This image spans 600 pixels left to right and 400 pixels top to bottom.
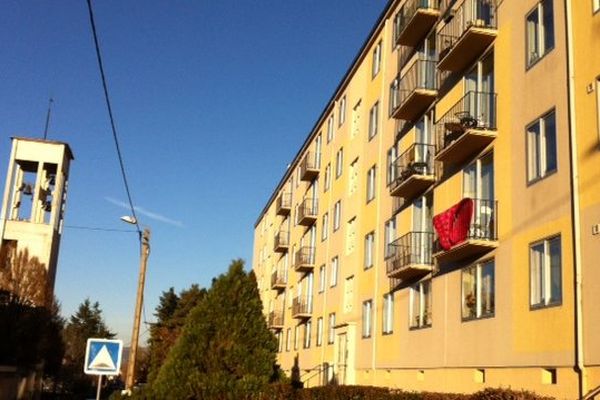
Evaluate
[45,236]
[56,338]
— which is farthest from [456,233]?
[45,236]

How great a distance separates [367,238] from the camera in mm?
30500

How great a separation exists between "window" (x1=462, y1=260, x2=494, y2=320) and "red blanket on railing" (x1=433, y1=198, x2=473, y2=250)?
90 cm

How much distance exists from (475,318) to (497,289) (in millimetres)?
1414

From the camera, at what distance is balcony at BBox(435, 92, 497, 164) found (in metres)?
18.8

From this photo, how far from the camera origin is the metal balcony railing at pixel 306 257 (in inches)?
1662

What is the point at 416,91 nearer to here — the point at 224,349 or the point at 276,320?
the point at 224,349

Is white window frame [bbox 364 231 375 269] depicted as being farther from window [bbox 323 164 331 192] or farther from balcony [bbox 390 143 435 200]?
window [bbox 323 164 331 192]

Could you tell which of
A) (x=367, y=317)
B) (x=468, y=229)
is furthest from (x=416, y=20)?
(x=367, y=317)

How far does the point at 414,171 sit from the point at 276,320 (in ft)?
96.2

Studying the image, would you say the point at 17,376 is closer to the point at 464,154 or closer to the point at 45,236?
the point at 45,236

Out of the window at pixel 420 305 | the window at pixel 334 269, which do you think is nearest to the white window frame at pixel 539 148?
the window at pixel 420 305

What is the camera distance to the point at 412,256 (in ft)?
74.9

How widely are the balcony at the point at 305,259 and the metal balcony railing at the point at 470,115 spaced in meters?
21.7

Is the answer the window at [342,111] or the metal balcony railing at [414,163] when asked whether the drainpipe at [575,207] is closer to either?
the metal balcony railing at [414,163]
